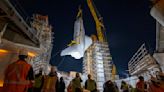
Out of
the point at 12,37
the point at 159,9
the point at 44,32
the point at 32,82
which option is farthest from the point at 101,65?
the point at 32,82

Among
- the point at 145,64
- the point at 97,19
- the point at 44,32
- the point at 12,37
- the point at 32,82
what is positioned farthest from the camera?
the point at 97,19

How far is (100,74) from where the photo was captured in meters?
45.0

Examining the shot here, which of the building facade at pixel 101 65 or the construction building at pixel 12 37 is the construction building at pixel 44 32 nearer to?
the building facade at pixel 101 65

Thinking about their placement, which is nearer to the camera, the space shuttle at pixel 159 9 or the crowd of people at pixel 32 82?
the crowd of people at pixel 32 82

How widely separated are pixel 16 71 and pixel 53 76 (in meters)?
2.90

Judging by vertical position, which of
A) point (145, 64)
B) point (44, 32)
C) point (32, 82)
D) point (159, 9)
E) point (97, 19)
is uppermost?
point (97, 19)

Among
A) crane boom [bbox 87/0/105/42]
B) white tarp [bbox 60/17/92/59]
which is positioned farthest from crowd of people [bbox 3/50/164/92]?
crane boom [bbox 87/0/105/42]

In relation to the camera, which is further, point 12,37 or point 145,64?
point 145,64

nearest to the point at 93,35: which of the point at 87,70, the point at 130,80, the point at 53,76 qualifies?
the point at 87,70

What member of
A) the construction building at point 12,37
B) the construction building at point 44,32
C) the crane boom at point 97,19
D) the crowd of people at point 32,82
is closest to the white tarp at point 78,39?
the construction building at point 44,32

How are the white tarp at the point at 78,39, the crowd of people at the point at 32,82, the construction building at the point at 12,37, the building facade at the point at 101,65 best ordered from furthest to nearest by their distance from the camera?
the building facade at the point at 101,65, the white tarp at the point at 78,39, the construction building at the point at 12,37, the crowd of people at the point at 32,82

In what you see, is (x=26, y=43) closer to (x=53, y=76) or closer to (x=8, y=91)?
(x=53, y=76)

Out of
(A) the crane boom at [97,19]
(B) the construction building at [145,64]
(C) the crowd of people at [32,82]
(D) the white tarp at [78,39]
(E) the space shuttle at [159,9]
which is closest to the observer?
(C) the crowd of people at [32,82]

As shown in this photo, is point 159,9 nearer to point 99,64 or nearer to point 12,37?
point 12,37
